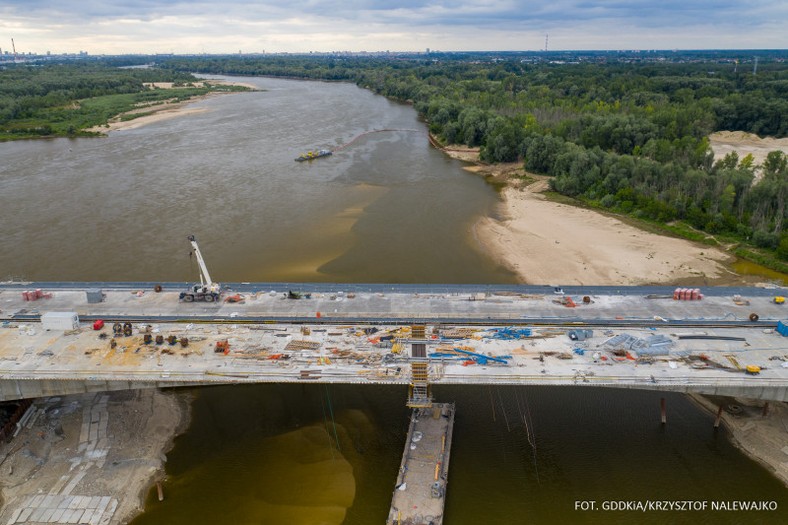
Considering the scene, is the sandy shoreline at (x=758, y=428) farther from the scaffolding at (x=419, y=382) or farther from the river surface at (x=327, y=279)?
the scaffolding at (x=419, y=382)

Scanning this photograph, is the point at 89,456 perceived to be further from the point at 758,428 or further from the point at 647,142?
the point at 647,142

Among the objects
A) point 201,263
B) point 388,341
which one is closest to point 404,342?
point 388,341

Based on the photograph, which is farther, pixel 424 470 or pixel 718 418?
pixel 718 418

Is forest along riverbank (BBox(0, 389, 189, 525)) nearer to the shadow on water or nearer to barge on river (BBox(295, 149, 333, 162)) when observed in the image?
the shadow on water

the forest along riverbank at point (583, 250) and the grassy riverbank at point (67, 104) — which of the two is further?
the grassy riverbank at point (67, 104)

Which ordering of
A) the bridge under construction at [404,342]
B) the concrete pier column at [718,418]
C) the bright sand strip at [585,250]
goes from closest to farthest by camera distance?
the bridge under construction at [404,342]
the concrete pier column at [718,418]
the bright sand strip at [585,250]

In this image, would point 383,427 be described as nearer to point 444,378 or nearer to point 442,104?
point 444,378

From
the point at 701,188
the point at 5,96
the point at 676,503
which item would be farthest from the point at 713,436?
the point at 5,96

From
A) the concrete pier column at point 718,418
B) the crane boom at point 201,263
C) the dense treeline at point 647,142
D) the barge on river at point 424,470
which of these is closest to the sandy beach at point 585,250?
the dense treeline at point 647,142
